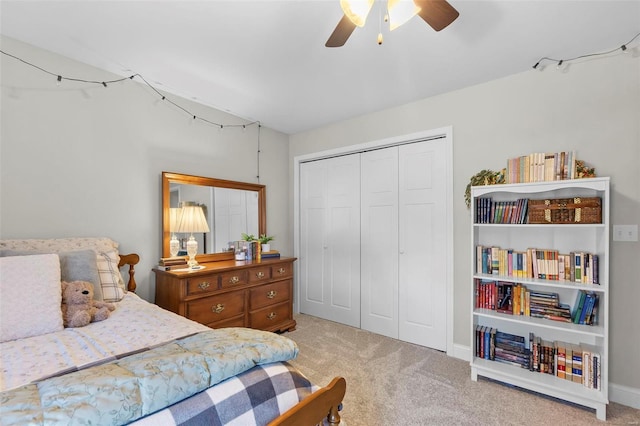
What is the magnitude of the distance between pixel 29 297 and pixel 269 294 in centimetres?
194

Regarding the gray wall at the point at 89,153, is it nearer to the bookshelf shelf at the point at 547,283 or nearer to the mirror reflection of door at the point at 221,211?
the mirror reflection of door at the point at 221,211

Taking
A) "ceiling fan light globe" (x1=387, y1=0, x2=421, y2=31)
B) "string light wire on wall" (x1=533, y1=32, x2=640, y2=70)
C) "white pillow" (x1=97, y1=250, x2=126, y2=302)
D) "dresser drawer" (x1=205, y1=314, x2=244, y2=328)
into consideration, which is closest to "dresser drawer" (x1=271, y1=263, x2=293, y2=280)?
"dresser drawer" (x1=205, y1=314, x2=244, y2=328)

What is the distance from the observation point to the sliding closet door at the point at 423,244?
112 inches

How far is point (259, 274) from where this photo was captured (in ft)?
9.86

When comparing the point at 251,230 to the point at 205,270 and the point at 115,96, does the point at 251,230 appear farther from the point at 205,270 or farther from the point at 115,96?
the point at 115,96

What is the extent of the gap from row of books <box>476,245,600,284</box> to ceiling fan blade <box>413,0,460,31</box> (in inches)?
69.0

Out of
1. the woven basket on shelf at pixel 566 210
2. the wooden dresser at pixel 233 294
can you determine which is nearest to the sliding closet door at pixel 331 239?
the wooden dresser at pixel 233 294

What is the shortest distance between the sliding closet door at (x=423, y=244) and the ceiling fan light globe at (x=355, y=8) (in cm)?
184

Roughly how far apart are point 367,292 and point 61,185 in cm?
295

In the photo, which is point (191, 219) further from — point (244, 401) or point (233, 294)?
point (244, 401)

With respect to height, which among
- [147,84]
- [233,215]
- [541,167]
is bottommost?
[233,215]

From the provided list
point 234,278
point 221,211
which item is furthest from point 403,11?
point 221,211

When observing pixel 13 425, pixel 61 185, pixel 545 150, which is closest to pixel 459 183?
pixel 545 150

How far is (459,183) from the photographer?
273 centimetres
